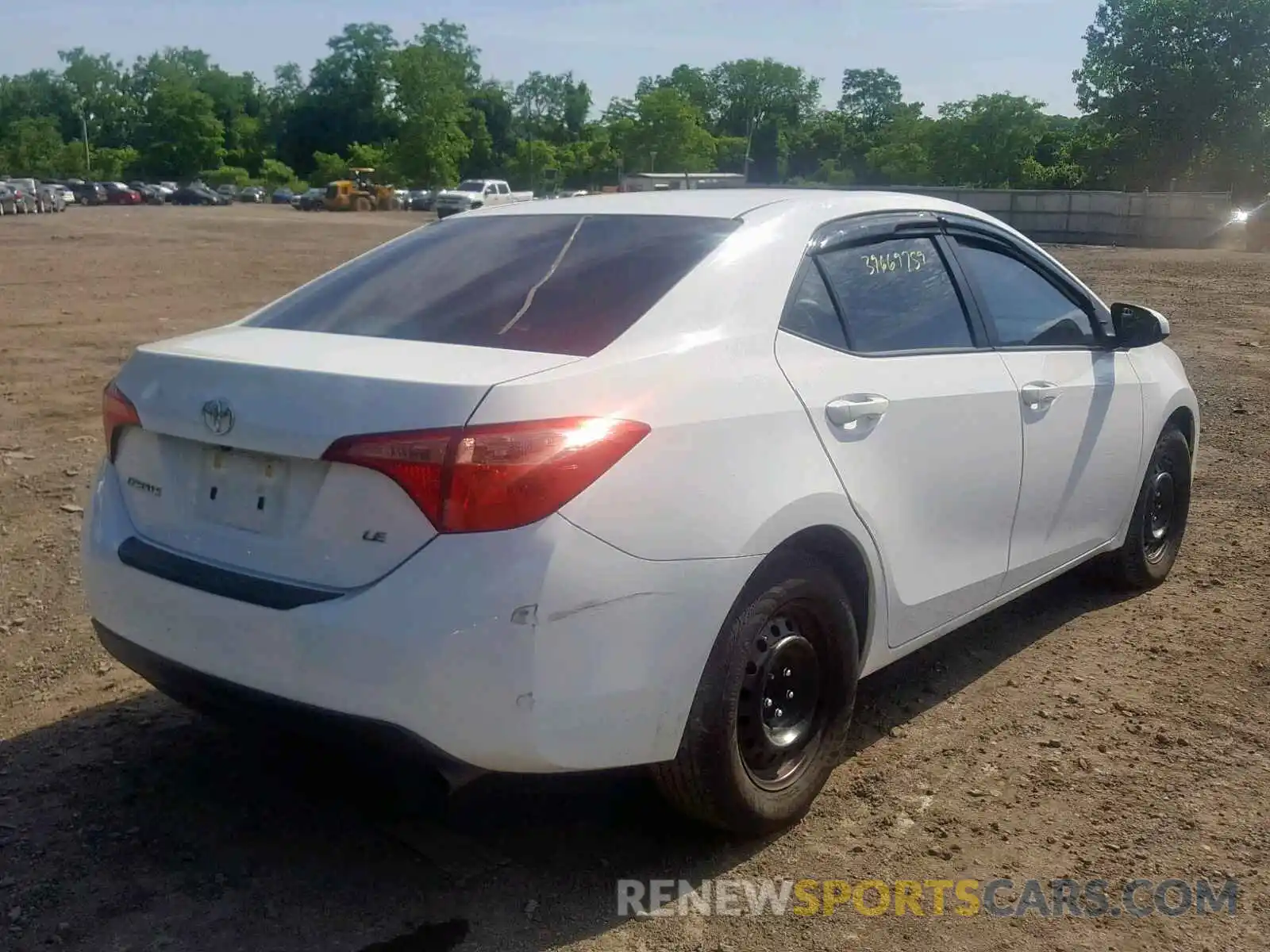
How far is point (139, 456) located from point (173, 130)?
11907 cm

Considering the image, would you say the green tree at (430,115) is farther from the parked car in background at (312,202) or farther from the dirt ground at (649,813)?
the dirt ground at (649,813)

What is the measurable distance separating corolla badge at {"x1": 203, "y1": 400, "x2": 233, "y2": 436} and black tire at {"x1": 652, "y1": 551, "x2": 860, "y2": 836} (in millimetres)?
1245

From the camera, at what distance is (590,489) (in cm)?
265

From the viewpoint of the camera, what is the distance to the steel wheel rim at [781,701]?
122 inches

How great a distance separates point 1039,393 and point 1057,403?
5.7 inches

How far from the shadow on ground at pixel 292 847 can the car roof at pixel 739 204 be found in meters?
1.65

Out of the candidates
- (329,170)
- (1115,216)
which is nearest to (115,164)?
(329,170)

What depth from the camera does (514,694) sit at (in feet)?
8.51

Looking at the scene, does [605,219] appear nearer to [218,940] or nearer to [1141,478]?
[218,940]

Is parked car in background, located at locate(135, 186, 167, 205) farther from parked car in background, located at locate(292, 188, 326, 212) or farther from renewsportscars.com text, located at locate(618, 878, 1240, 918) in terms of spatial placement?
renewsportscars.com text, located at locate(618, 878, 1240, 918)

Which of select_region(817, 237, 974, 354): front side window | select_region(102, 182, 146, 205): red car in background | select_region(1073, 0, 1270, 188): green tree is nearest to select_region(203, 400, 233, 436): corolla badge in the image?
select_region(817, 237, 974, 354): front side window

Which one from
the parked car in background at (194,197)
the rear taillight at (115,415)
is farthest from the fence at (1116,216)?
the parked car in background at (194,197)

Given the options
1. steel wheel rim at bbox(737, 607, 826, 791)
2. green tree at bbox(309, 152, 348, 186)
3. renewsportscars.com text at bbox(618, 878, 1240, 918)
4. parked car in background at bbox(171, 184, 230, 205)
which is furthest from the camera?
green tree at bbox(309, 152, 348, 186)

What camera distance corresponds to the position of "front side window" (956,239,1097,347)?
4188 mm
